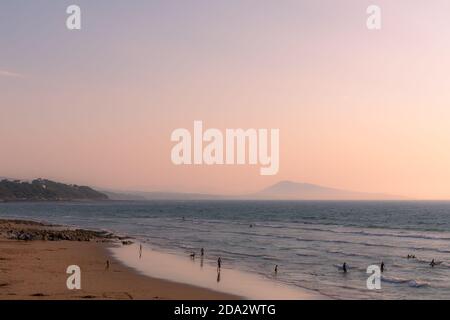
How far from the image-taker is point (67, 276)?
32281mm

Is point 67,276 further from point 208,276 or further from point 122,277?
point 208,276

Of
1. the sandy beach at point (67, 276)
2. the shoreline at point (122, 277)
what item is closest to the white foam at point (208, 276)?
the shoreline at point (122, 277)

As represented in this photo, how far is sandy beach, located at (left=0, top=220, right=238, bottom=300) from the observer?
26422mm

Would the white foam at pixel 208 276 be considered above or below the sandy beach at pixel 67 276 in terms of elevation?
below

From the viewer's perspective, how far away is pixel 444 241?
71.9 m

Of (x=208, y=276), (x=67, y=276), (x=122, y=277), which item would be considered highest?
(x=67, y=276)

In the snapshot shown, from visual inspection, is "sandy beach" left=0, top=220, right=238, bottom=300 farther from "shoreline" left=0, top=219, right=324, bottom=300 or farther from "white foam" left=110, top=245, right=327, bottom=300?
"white foam" left=110, top=245, right=327, bottom=300

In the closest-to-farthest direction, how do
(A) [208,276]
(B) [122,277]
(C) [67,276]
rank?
(C) [67,276] → (B) [122,277] → (A) [208,276]

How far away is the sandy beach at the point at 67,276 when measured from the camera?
86.7ft

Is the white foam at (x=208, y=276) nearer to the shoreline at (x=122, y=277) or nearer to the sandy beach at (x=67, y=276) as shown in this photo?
the shoreline at (x=122, y=277)

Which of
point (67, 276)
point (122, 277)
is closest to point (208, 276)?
point (122, 277)
